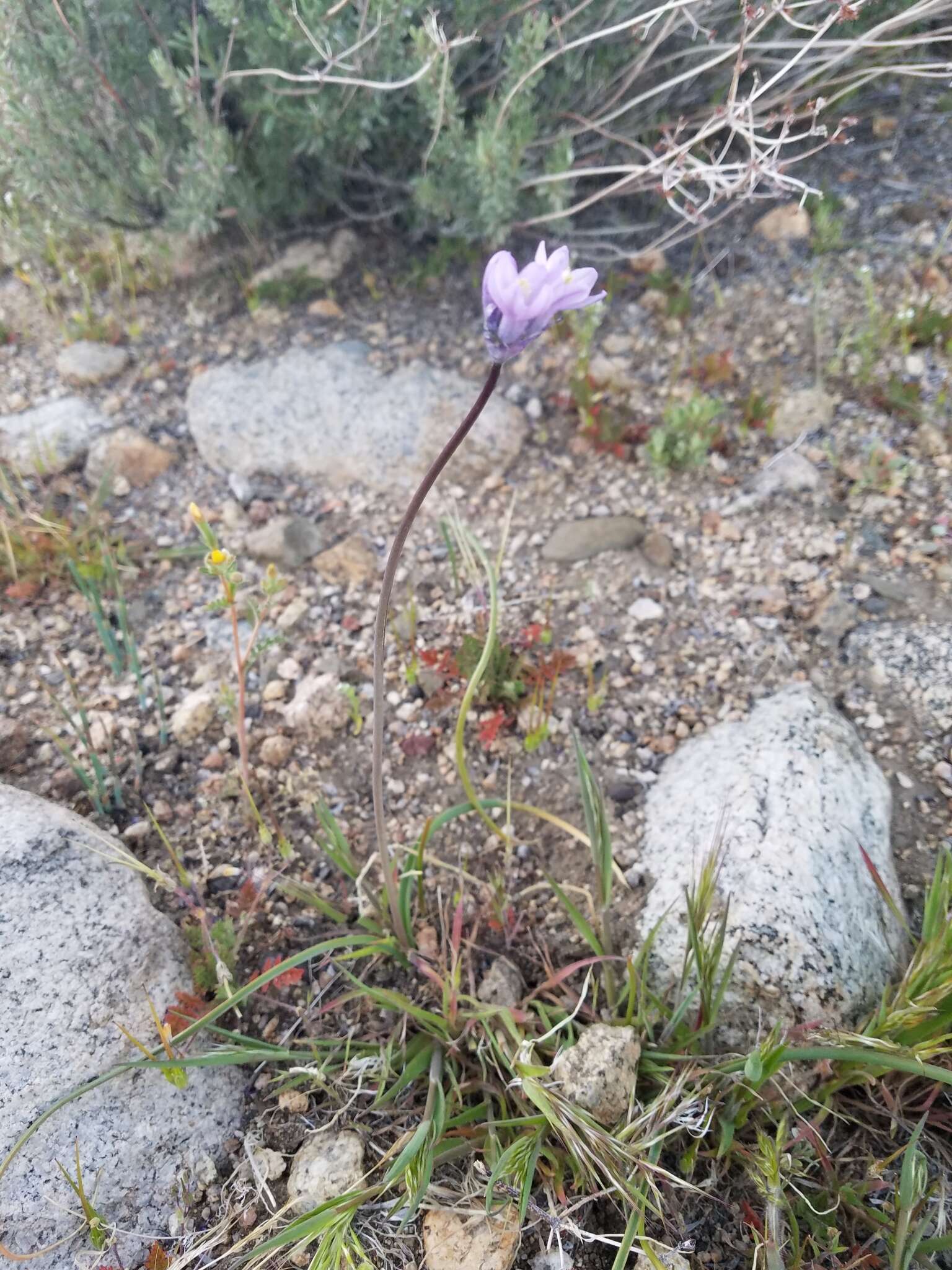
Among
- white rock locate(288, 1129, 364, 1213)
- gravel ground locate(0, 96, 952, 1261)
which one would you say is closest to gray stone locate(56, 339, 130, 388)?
gravel ground locate(0, 96, 952, 1261)

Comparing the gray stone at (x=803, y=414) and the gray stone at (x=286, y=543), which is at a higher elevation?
the gray stone at (x=286, y=543)

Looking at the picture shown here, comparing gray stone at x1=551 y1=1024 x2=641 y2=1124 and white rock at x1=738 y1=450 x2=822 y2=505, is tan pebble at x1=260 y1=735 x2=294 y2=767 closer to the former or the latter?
gray stone at x1=551 y1=1024 x2=641 y2=1124

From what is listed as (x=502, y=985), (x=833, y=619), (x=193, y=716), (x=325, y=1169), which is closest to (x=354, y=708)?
(x=193, y=716)

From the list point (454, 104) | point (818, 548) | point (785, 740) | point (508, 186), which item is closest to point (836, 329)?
point (818, 548)

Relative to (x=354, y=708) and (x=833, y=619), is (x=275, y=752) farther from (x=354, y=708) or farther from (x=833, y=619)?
(x=833, y=619)

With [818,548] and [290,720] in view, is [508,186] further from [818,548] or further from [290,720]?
[290,720]

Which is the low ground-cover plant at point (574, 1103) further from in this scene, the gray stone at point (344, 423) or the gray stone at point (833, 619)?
the gray stone at point (344, 423)

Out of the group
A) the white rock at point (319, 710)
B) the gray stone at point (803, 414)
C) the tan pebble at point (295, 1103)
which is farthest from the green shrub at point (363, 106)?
the tan pebble at point (295, 1103)
